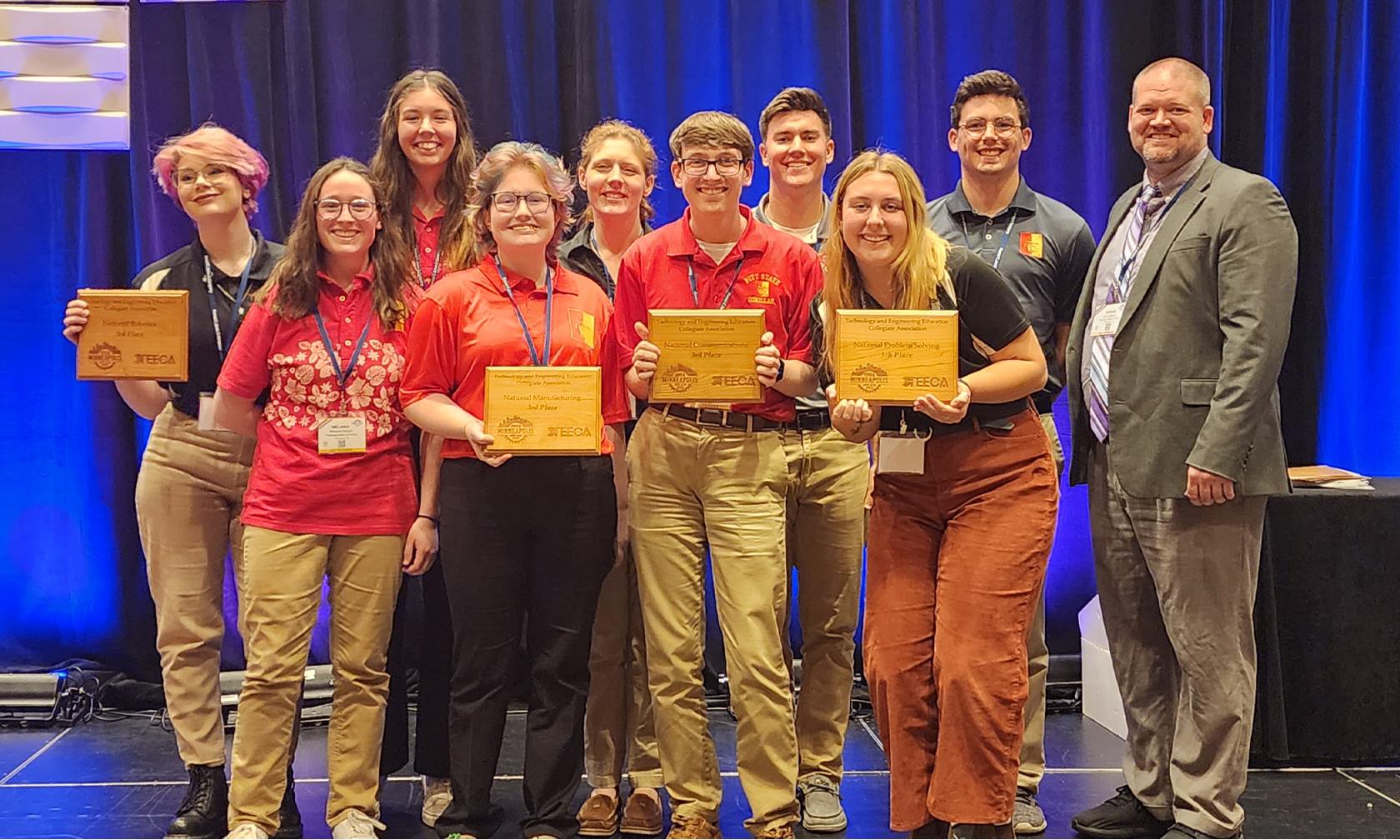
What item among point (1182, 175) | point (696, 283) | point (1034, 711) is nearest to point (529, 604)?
point (696, 283)

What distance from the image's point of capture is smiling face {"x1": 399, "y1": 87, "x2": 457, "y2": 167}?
3666 mm

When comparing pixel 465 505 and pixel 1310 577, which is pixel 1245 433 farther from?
pixel 465 505

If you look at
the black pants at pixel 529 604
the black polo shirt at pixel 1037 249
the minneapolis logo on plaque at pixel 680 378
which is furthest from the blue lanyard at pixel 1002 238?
the black pants at pixel 529 604

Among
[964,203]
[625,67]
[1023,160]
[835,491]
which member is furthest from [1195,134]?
[625,67]

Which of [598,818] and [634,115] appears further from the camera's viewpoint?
[634,115]

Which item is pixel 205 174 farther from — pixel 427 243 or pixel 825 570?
pixel 825 570

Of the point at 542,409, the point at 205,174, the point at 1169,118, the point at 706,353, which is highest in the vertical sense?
the point at 1169,118

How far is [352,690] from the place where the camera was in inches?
132

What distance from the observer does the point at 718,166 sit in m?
3.20

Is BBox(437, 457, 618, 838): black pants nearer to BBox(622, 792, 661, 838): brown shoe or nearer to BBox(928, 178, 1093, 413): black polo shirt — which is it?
BBox(622, 792, 661, 838): brown shoe

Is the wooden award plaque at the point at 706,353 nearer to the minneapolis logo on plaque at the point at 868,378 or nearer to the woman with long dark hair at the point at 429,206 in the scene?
the minneapolis logo on plaque at the point at 868,378

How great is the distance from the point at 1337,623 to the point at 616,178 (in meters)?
2.68

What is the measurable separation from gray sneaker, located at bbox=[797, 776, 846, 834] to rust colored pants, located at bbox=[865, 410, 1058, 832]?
2.11ft

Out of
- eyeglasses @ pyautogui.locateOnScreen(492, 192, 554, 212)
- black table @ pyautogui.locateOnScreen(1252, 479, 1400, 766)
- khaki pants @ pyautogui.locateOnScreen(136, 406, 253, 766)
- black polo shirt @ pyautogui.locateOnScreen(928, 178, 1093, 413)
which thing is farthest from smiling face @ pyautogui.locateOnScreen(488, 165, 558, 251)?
black table @ pyautogui.locateOnScreen(1252, 479, 1400, 766)
